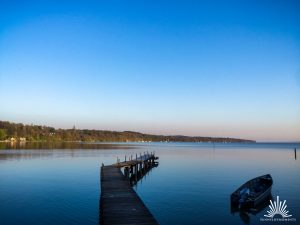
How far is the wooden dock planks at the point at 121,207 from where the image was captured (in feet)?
50.5

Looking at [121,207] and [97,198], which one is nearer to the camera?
[121,207]

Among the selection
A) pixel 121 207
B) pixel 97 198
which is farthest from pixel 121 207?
pixel 97 198

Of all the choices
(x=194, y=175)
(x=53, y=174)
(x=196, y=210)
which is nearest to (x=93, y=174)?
(x=53, y=174)

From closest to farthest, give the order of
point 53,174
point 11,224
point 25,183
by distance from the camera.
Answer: point 11,224 < point 25,183 < point 53,174

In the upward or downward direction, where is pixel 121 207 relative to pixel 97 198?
upward

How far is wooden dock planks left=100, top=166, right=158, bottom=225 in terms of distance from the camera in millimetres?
15391

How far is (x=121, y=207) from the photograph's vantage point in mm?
18047

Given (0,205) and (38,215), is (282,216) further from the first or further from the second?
(0,205)

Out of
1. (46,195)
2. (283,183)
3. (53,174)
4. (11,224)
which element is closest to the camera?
(11,224)

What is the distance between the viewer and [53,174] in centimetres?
4178

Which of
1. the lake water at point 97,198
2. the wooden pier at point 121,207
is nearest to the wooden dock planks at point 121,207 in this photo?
the wooden pier at point 121,207

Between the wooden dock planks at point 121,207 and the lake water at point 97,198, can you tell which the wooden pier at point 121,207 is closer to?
the wooden dock planks at point 121,207

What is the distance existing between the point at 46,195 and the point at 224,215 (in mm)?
16223

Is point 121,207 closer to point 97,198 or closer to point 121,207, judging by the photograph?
point 121,207
